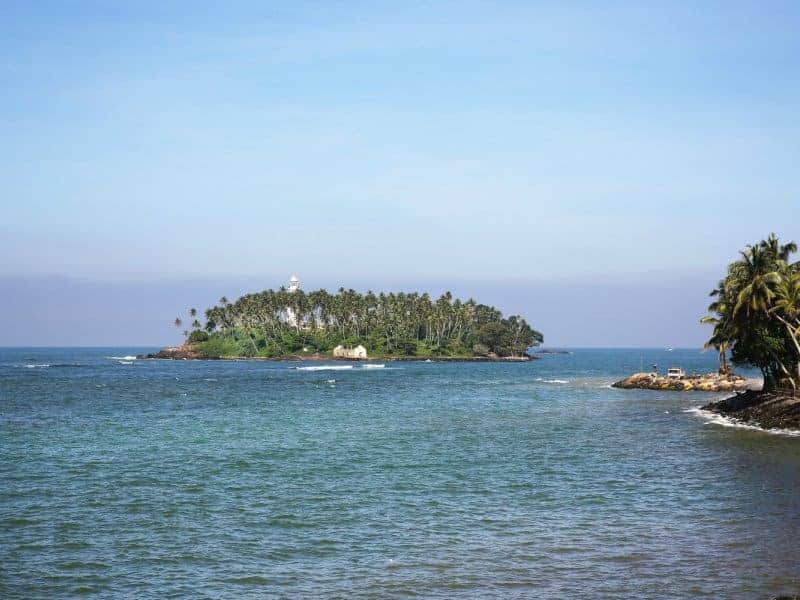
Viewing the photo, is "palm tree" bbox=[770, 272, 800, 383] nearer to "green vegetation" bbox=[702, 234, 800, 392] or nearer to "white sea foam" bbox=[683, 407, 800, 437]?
"green vegetation" bbox=[702, 234, 800, 392]

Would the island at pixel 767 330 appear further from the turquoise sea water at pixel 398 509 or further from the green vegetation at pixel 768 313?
the turquoise sea water at pixel 398 509

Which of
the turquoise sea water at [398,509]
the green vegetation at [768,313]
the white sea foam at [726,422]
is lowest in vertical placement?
the white sea foam at [726,422]

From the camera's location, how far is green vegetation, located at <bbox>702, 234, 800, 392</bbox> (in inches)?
2584

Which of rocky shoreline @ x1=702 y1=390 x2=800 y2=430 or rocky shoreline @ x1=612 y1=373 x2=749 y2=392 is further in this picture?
rocky shoreline @ x1=612 y1=373 x2=749 y2=392

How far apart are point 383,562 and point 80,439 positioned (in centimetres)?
3846

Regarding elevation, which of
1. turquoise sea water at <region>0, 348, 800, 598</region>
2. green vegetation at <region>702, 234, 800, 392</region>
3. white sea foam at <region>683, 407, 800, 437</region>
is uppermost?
green vegetation at <region>702, 234, 800, 392</region>

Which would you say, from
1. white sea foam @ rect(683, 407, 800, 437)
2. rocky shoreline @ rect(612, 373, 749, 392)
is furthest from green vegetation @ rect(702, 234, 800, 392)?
rocky shoreline @ rect(612, 373, 749, 392)

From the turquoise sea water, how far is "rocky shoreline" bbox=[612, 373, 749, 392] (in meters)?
48.1

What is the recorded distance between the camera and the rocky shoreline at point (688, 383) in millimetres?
112438

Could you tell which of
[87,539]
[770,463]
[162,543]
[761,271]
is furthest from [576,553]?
[761,271]

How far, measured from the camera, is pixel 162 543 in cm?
2752

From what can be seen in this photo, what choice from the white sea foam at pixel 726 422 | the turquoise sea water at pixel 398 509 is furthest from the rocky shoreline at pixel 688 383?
the turquoise sea water at pixel 398 509

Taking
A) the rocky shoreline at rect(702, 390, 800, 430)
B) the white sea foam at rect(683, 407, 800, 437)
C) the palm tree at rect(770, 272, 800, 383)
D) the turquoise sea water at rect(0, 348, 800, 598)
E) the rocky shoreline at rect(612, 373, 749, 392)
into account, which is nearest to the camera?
the turquoise sea water at rect(0, 348, 800, 598)

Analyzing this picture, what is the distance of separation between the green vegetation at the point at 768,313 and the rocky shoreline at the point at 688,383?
35.1 meters
